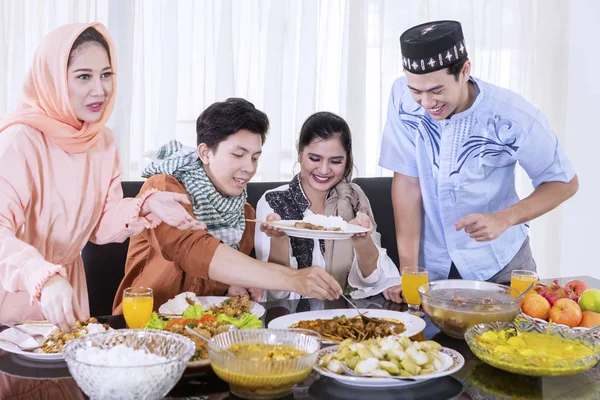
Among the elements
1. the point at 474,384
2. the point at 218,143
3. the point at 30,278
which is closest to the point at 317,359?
the point at 474,384

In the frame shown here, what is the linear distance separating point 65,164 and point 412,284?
3.66ft

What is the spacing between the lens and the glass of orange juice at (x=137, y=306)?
5.77 ft

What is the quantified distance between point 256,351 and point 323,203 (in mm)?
1583

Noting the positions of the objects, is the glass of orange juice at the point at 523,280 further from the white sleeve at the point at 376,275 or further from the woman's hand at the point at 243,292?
the woman's hand at the point at 243,292

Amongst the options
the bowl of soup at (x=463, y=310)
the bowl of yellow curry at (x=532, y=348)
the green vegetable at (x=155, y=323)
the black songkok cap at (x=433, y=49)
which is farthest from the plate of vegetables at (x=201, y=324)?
the black songkok cap at (x=433, y=49)

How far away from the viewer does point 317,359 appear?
145cm

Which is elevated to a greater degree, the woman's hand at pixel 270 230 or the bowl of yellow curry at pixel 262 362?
the woman's hand at pixel 270 230

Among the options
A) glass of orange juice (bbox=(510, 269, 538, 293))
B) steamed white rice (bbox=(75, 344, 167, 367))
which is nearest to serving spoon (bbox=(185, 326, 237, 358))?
steamed white rice (bbox=(75, 344, 167, 367))

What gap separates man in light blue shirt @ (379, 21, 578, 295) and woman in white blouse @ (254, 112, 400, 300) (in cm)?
16

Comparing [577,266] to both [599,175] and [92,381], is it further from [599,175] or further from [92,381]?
[92,381]

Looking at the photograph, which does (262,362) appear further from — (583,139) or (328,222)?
(583,139)

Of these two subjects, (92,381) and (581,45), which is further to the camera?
(581,45)

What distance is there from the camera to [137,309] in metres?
1.76

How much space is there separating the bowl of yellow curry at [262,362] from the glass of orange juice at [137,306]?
398 mm
